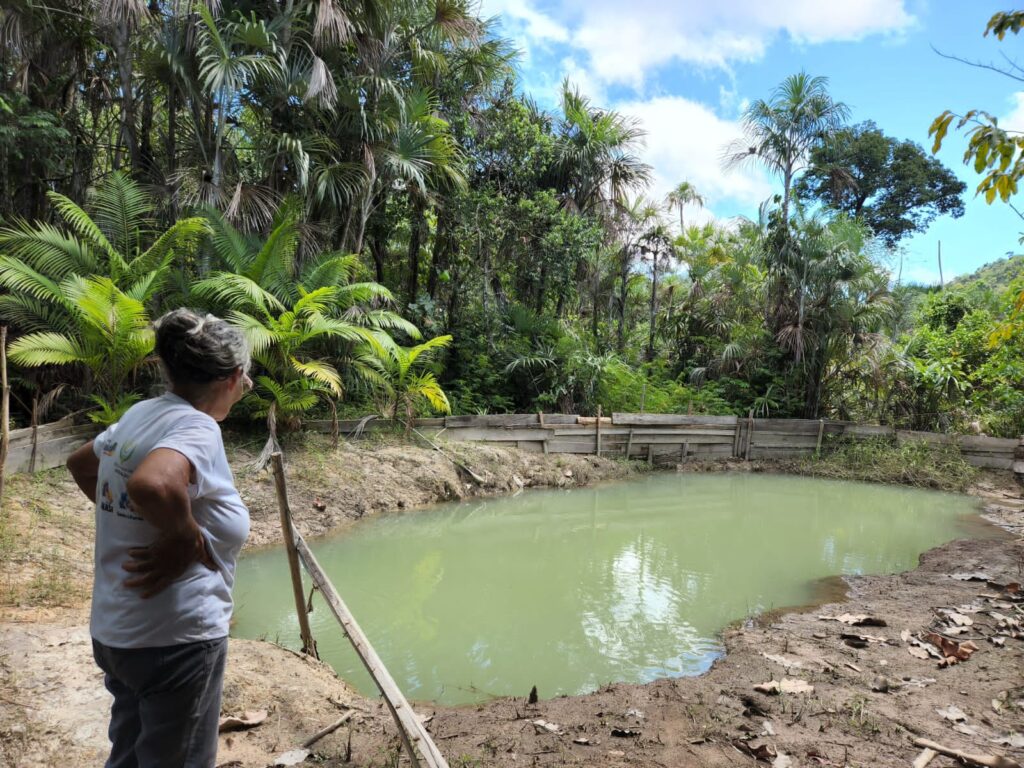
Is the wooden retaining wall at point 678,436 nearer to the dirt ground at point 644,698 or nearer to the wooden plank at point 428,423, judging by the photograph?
the wooden plank at point 428,423

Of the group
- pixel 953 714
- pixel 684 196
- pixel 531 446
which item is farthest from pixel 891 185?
pixel 953 714

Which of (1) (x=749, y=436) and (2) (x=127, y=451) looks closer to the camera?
(2) (x=127, y=451)

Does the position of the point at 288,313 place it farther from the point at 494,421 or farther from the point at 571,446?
the point at 571,446

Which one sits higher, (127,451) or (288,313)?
(288,313)

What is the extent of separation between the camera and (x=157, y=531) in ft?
4.55

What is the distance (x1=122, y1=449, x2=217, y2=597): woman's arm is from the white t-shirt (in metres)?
0.02

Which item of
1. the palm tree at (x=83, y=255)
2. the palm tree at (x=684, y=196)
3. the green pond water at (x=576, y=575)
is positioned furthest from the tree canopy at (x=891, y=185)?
the palm tree at (x=83, y=255)

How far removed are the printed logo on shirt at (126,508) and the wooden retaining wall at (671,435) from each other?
22.8 feet

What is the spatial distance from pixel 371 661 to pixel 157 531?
1396 millimetres

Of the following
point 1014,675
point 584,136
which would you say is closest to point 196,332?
point 1014,675

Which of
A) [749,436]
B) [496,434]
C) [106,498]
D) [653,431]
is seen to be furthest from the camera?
[749,436]

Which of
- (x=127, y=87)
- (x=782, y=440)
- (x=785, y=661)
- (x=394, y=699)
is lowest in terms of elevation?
(x=785, y=661)

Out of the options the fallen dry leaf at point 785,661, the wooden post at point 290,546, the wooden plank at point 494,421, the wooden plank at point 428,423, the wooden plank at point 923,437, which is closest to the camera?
the wooden post at point 290,546

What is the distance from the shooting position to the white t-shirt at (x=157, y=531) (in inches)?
54.6
